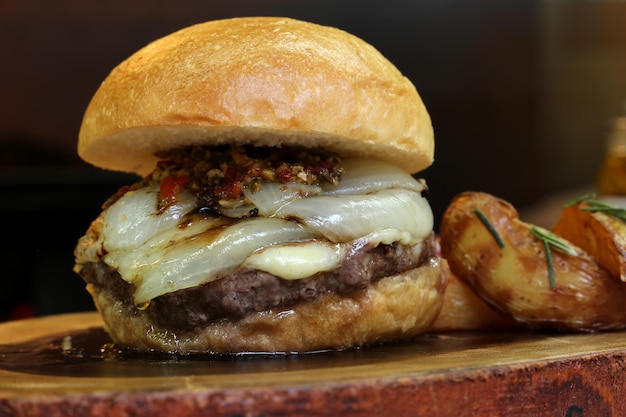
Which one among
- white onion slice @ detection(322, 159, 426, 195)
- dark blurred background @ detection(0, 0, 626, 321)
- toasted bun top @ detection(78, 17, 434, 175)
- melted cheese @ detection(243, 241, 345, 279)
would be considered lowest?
dark blurred background @ detection(0, 0, 626, 321)

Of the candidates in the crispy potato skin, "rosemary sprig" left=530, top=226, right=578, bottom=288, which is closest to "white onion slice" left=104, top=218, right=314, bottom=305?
the crispy potato skin

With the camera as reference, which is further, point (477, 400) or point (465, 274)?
point (465, 274)

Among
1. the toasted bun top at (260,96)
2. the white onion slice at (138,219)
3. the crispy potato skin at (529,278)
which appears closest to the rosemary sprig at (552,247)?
the crispy potato skin at (529,278)

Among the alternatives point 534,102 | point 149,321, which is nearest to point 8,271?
point 149,321

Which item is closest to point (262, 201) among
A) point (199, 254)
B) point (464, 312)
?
point (199, 254)

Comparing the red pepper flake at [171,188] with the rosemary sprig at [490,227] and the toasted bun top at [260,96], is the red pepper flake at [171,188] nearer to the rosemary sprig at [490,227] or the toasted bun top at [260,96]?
the toasted bun top at [260,96]

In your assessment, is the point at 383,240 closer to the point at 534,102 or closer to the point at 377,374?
the point at 377,374

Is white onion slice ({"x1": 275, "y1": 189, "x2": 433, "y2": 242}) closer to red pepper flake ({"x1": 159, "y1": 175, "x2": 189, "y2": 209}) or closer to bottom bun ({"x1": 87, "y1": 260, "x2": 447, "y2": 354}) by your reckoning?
bottom bun ({"x1": 87, "y1": 260, "x2": 447, "y2": 354})
